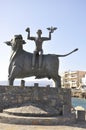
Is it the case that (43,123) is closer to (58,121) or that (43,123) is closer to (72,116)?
(58,121)

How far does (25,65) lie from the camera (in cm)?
1378

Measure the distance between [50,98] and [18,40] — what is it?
313 centimetres

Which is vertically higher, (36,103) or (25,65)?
(25,65)

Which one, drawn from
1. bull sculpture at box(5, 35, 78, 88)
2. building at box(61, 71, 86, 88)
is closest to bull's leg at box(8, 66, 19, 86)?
bull sculpture at box(5, 35, 78, 88)

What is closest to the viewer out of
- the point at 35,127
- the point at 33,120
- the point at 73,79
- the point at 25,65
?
the point at 35,127

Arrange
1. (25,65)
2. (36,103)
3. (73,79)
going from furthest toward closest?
(73,79), (25,65), (36,103)

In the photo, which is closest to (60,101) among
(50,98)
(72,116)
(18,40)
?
(50,98)

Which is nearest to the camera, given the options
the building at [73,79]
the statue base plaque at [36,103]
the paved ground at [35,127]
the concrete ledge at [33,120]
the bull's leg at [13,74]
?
the paved ground at [35,127]

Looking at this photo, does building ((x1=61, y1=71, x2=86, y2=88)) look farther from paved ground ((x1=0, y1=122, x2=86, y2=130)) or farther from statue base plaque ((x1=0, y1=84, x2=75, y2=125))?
paved ground ((x1=0, y1=122, x2=86, y2=130))

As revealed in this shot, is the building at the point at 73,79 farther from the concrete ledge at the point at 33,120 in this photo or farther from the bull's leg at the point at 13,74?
the concrete ledge at the point at 33,120

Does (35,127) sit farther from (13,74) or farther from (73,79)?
(73,79)

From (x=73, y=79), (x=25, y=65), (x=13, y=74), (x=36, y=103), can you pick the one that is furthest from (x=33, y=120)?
(x=73, y=79)

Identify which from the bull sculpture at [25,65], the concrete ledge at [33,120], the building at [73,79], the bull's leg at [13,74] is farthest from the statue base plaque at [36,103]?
the building at [73,79]

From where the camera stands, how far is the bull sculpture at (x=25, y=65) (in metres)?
13.7
